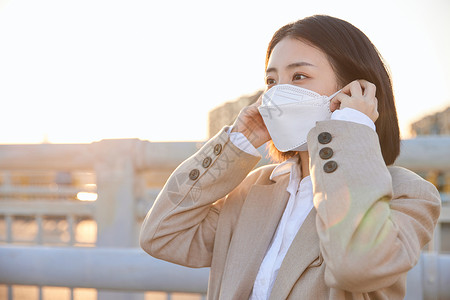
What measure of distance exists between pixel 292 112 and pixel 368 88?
0.86 feet

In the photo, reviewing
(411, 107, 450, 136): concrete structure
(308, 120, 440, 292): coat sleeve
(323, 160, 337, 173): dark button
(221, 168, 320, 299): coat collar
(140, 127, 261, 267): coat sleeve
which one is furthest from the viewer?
(411, 107, 450, 136): concrete structure

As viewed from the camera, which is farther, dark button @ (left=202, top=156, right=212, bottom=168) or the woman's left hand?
dark button @ (left=202, top=156, right=212, bottom=168)

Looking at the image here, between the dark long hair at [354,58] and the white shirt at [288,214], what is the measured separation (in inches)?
8.8

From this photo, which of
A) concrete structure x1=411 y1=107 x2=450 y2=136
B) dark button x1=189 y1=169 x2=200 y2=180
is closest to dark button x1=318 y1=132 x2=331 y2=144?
dark button x1=189 y1=169 x2=200 y2=180

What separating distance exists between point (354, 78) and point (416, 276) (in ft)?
2.67

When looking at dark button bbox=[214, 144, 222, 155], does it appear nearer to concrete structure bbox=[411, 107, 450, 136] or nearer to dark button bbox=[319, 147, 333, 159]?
dark button bbox=[319, 147, 333, 159]

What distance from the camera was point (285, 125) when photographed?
5.24ft

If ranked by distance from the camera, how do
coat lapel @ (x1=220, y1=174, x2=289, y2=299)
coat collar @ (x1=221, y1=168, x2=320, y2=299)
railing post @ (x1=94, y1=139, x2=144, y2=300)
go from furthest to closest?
railing post @ (x1=94, y1=139, x2=144, y2=300)
coat lapel @ (x1=220, y1=174, x2=289, y2=299)
coat collar @ (x1=221, y1=168, x2=320, y2=299)

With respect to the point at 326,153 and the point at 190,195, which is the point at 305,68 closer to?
the point at 326,153

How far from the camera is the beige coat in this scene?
1227mm

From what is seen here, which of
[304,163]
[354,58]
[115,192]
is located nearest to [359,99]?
[354,58]

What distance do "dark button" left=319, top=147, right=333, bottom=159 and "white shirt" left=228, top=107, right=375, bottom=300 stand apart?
13cm

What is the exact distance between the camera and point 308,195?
1.60 meters

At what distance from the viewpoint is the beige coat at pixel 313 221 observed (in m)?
1.23
